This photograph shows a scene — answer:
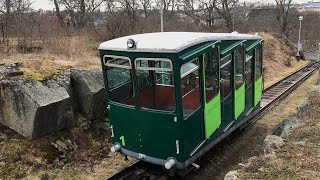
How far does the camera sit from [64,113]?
9.41m

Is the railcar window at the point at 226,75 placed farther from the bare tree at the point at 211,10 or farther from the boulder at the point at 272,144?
the bare tree at the point at 211,10

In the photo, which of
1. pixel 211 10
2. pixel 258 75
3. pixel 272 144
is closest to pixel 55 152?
pixel 272 144

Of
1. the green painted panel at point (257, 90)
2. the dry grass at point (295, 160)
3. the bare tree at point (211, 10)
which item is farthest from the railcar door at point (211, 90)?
the bare tree at point (211, 10)

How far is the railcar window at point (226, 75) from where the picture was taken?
25.7 ft

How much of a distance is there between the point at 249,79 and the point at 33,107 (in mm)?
5954

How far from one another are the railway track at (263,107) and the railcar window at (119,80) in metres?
1.62

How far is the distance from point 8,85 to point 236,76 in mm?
6028

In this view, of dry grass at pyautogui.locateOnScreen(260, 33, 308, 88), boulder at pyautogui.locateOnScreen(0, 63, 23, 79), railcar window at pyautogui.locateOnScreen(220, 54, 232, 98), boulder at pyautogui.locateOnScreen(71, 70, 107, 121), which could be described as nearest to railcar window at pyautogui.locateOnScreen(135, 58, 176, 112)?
railcar window at pyautogui.locateOnScreen(220, 54, 232, 98)

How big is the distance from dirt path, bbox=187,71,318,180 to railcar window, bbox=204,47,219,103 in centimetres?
195

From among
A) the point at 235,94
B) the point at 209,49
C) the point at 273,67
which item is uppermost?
the point at 209,49

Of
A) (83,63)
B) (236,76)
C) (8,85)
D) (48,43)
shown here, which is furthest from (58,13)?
(236,76)

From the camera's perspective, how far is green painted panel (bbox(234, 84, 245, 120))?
8750mm

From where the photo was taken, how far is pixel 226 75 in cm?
807

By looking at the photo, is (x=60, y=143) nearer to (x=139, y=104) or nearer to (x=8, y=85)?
(x=8, y=85)
